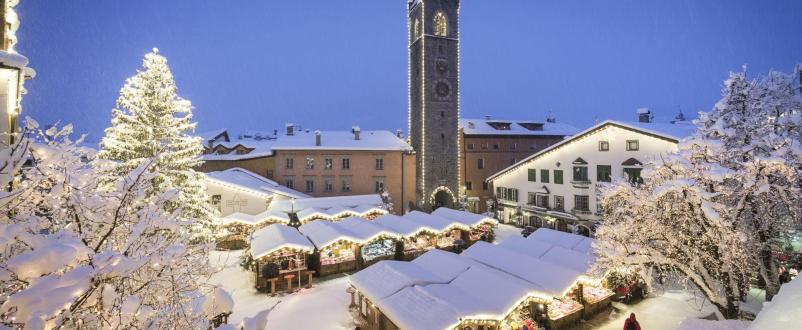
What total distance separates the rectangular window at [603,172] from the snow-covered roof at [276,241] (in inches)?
888

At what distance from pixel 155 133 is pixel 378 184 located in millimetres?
23894

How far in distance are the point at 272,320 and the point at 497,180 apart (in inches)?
1142

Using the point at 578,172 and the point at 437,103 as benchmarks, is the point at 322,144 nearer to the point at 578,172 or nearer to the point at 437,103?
the point at 437,103

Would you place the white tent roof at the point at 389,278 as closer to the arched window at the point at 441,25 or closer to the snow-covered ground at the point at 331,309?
the snow-covered ground at the point at 331,309

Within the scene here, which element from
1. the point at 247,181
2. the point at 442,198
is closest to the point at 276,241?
the point at 247,181

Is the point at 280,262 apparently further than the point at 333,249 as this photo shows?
No

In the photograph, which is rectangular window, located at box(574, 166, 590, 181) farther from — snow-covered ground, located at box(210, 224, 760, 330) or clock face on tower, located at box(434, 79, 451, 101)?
clock face on tower, located at box(434, 79, 451, 101)

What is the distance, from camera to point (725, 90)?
12.9 metres

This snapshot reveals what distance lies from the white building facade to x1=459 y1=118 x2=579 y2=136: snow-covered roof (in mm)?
8346

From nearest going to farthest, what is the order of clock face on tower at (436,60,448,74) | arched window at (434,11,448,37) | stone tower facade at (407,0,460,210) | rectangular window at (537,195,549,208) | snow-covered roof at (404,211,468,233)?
snow-covered roof at (404,211,468,233) < rectangular window at (537,195,549,208) < stone tower facade at (407,0,460,210) < clock face on tower at (436,60,448,74) < arched window at (434,11,448,37)

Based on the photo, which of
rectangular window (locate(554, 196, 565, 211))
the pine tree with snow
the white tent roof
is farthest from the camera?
rectangular window (locate(554, 196, 565, 211))

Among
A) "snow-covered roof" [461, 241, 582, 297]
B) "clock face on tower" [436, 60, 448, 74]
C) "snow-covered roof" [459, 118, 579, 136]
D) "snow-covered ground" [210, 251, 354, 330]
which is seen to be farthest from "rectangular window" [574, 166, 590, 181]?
"snow-covered ground" [210, 251, 354, 330]

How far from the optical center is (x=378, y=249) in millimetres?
23328

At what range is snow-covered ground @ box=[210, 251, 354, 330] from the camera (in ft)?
46.9
